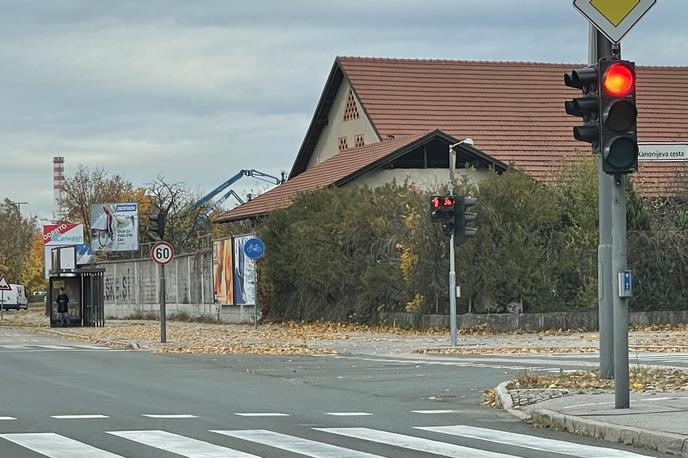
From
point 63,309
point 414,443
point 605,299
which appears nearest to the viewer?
point 414,443

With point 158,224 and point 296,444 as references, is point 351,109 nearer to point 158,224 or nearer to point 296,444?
point 158,224

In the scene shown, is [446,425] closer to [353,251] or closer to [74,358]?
[74,358]

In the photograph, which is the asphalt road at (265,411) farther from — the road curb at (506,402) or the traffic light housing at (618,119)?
the traffic light housing at (618,119)

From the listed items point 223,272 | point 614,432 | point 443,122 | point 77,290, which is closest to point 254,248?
point 223,272

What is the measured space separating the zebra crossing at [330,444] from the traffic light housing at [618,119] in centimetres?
286

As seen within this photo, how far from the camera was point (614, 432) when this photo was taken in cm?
1200

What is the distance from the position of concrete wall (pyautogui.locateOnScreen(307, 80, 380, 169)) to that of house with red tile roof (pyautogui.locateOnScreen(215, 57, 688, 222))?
5cm

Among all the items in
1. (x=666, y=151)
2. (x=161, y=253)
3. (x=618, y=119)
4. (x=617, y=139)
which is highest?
(x=618, y=119)

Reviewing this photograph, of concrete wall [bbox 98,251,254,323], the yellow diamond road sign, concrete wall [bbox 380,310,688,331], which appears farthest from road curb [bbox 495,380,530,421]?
concrete wall [bbox 98,251,254,323]

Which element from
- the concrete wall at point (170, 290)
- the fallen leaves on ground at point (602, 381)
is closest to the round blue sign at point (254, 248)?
the concrete wall at point (170, 290)

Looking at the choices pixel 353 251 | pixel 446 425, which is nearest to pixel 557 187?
pixel 353 251

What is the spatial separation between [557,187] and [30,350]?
1688 cm

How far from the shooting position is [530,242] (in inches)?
1452

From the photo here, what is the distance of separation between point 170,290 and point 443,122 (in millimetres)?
15571
